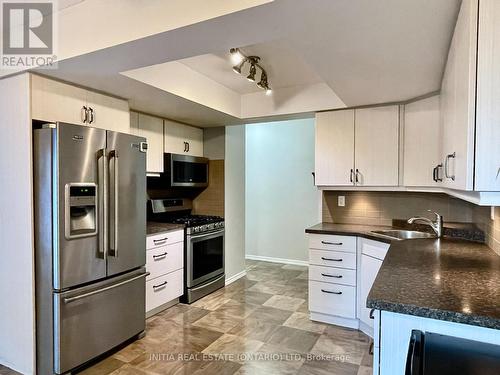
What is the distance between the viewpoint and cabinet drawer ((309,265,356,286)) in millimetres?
2971

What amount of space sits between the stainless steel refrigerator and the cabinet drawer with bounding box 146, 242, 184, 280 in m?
0.46

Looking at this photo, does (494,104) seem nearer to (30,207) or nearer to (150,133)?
(30,207)

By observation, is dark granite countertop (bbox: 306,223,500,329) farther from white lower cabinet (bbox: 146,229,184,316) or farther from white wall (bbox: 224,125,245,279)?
white wall (bbox: 224,125,245,279)

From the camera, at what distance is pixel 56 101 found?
2.34m

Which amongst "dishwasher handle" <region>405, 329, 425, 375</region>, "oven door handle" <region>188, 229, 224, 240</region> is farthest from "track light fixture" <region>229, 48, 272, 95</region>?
"dishwasher handle" <region>405, 329, 425, 375</region>

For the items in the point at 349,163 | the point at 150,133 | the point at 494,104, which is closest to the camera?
the point at 494,104

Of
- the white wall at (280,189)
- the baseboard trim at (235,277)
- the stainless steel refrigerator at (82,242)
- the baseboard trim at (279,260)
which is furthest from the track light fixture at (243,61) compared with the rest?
the baseboard trim at (279,260)

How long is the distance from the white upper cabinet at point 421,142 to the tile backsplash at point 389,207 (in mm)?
372

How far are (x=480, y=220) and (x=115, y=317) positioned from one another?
301 centimetres

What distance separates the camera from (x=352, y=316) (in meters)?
2.97

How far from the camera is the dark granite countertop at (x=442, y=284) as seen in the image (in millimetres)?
1156

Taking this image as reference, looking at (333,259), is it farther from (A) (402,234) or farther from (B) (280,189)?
(B) (280,189)

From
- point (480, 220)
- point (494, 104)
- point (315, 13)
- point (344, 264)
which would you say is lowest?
point (344, 264)

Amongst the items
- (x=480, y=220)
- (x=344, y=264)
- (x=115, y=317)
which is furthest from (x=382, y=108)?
(x=115, y=317)
